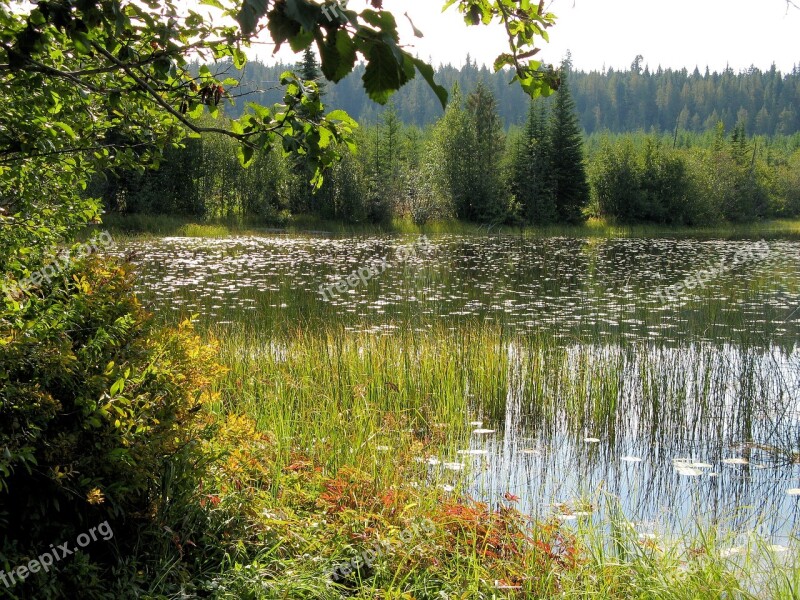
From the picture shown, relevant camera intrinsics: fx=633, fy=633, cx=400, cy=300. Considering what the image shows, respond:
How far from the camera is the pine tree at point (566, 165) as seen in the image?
48875mm

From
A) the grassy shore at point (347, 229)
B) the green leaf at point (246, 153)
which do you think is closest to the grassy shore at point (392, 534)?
the green leaf at point (246, 153)

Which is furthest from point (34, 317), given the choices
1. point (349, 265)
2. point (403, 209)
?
point (403, 209)

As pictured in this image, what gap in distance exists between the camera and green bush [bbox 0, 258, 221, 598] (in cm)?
251

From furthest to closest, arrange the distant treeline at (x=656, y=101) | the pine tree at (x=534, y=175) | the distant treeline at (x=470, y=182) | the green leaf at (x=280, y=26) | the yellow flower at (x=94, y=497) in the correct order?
1. the distant treeline at (x=656, y=101)
2. the pine tree at (x=534, y=175)
3. the distant treeline at (x=470, y=182)
4. the yellow flower at (x=94, y=497)
5. the green leaf at (x=280, y=26)

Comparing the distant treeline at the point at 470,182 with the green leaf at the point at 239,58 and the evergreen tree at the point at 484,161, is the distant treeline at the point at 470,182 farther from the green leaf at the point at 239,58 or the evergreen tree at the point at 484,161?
the green leaf at the point at 239,58

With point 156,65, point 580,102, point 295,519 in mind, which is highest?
point 580,102

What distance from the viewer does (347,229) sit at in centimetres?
4241

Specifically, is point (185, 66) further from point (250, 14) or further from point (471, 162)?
point (471, 162)

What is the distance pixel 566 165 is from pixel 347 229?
19.3 metres

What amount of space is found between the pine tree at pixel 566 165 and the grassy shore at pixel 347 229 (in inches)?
72.2

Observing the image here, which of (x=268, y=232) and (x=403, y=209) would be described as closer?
(x=268, y=232)

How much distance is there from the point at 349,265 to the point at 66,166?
58.7 feet

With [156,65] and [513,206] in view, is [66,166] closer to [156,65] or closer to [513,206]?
[156,65]

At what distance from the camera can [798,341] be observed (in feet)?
34.6
